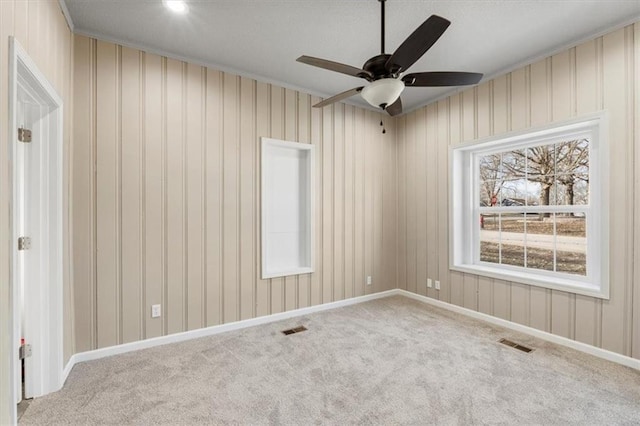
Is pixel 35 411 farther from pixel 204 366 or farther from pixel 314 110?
pixel 314 110

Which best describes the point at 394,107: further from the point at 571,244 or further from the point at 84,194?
the point at 84,194

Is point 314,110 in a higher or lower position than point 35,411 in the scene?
higher

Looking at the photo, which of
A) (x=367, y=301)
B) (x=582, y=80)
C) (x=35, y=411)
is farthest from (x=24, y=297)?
(x=582, y=80)

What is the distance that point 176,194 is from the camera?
3.05 metres

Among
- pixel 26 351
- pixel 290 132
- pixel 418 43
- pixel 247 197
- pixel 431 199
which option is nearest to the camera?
pixel 418 43

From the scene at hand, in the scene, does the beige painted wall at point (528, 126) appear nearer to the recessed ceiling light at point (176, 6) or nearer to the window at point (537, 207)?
the window at point (537, 207)

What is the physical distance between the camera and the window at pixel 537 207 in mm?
2865

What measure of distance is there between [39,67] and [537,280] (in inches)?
173

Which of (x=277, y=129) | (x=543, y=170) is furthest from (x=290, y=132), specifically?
(x=543, y=170)

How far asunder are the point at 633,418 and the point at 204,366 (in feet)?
9.62

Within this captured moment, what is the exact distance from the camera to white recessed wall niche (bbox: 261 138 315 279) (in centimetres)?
368

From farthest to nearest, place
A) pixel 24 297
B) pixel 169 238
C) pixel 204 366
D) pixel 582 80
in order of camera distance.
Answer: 1. pixel 169 238
2. pixel 582 80
3. pixel 204 366
4. pixel 24 297

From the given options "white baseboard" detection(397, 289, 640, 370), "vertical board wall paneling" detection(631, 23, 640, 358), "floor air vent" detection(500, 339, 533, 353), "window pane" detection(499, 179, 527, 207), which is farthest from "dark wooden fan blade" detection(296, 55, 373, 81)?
"white baseboard" detection(397, 289, 640, 370)

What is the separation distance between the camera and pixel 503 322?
3396mm
